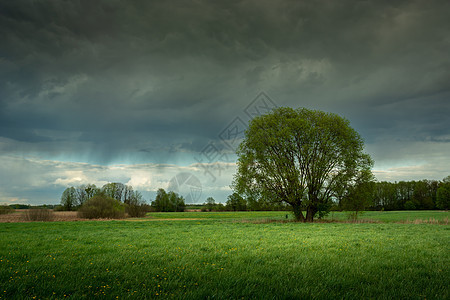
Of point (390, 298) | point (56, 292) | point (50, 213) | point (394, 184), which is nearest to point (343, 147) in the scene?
point (390, 298)

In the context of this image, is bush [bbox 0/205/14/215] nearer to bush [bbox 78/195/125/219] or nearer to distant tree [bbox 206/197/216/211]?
bush [bbox 78/195/125/219]

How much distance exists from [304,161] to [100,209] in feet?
135

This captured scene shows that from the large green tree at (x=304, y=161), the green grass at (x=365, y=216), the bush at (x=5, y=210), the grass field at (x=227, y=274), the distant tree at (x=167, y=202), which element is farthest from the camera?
the distant tree at (x=167, y=202)

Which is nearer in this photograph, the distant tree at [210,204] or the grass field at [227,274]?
the grass field at [227,274]

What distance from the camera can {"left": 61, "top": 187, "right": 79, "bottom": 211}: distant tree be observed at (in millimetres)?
91250

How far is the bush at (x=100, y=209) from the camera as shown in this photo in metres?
51.0

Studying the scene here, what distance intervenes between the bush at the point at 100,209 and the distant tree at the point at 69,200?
46.1 metres

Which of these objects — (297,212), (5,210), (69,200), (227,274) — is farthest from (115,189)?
(227,274)

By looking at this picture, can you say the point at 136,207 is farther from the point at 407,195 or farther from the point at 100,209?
the point at 407,195

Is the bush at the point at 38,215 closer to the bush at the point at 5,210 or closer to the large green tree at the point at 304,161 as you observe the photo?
the bush at the point at 5,210

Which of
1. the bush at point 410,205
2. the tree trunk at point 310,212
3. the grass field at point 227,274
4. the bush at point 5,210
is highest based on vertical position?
the grass field at point 227,274

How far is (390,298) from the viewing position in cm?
536

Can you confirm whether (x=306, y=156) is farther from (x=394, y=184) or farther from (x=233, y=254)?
(x=394, y=184)

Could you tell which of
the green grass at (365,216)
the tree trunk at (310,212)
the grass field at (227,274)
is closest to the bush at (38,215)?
the green grass at (365,216)
